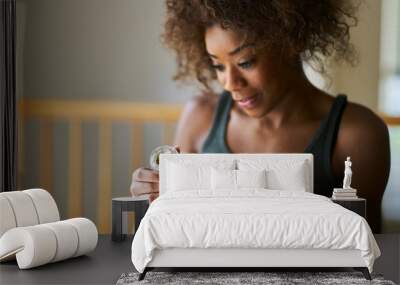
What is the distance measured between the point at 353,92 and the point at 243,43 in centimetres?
97

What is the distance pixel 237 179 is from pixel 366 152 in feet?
3.73

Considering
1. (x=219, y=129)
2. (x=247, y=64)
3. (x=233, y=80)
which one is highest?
(x=247, y=64)

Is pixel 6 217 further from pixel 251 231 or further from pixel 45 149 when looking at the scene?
pixel 251 231

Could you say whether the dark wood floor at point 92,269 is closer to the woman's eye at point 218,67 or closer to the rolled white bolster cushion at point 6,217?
the rolled white bolster cushion at point 6,217

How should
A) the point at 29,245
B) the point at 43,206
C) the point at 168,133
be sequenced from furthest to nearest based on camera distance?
1. the point at 168,133
2. the point at 43,206
3. the point at 29,245

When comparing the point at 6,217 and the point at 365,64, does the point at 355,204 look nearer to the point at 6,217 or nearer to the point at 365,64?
the point at 365,64

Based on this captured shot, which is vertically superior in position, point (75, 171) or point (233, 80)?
point (233, 80)

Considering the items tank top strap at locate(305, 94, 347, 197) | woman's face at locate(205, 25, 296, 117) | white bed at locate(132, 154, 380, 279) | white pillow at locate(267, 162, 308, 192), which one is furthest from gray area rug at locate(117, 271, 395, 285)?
woman's face at locate(205, 25, 296, 117)

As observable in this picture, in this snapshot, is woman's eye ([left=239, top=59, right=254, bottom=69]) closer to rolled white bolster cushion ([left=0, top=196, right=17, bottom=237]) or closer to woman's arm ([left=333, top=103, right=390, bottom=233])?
woman's arm ([left=333, top=103, right=390, bottom=233])

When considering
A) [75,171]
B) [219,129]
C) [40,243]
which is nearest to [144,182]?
[75,171]

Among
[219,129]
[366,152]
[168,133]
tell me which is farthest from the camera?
[168,133]

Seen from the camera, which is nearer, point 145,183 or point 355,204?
point 355,204

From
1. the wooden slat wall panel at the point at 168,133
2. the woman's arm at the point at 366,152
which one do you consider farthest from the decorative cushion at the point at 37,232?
the woman's arm at the point at 366,152

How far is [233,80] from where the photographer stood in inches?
222
